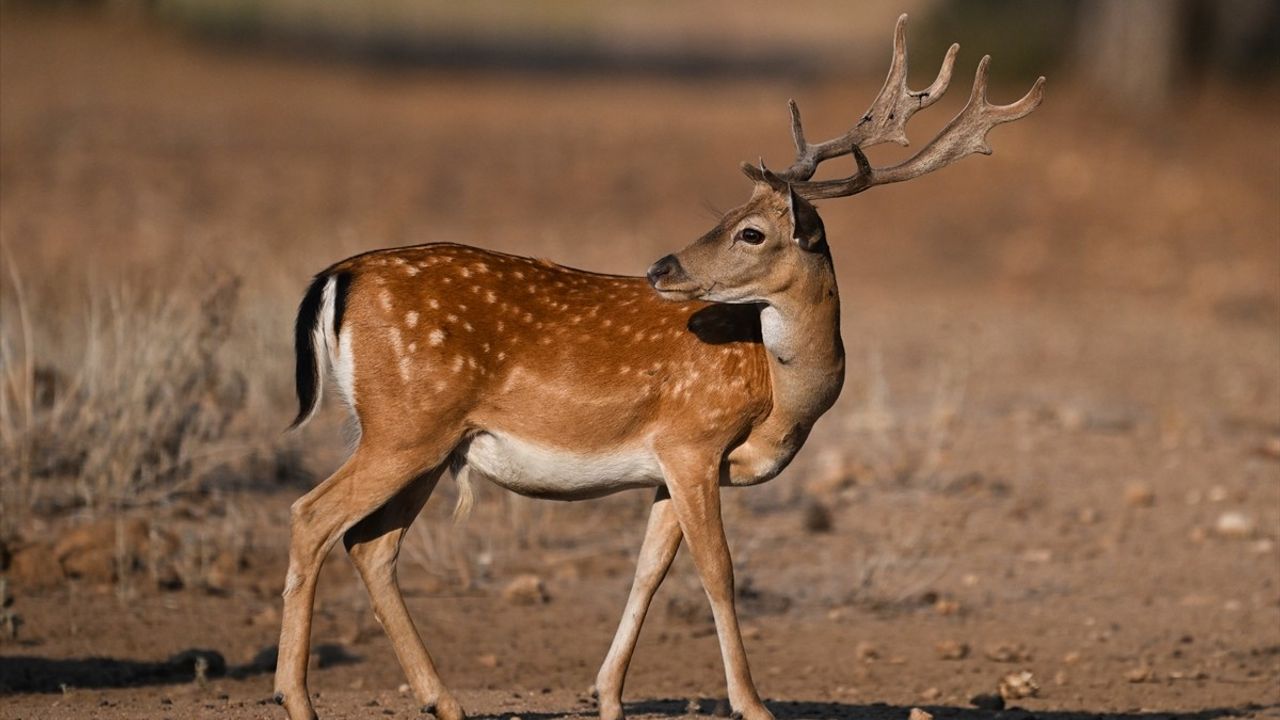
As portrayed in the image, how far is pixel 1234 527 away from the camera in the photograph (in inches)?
449

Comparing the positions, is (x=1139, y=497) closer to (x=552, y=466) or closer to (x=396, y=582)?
(x=552, y=466)

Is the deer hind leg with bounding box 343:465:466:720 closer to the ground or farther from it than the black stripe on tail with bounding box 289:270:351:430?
closer to the ground

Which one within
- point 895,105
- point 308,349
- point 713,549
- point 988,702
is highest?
point 895,105

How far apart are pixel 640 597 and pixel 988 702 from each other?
1.83m

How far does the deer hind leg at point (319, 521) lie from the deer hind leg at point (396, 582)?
31 centimetres

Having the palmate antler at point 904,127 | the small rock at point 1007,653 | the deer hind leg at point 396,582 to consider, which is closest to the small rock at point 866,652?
the small rock at point 1007,653

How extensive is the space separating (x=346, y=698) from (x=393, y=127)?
63.2 ft

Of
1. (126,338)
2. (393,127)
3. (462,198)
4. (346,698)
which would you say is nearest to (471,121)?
(393,127)

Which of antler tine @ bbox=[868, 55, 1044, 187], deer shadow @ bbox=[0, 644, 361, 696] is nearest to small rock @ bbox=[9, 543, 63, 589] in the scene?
deer shadow @ bbox=[0, 644, 361, 696]

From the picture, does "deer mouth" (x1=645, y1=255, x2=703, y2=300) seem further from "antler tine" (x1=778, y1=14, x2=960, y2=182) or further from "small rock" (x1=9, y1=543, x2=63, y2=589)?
"small rock" (x1=9, y1=543, x2=63, y2=589)

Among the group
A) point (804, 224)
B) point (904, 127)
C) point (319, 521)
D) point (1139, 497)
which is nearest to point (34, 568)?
point (319, 521)

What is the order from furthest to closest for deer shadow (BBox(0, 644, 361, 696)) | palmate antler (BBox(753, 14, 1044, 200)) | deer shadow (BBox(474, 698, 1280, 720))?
deer shadow (BBox(0, 644, 361, 696))
deer shadow (BBox(474, 698, 1280, 720))
palmate antler (BBox(753, 14, 1044, 200))

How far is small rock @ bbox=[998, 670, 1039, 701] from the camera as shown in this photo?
28.1 feet

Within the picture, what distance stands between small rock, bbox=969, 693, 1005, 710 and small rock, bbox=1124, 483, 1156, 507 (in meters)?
3.85
